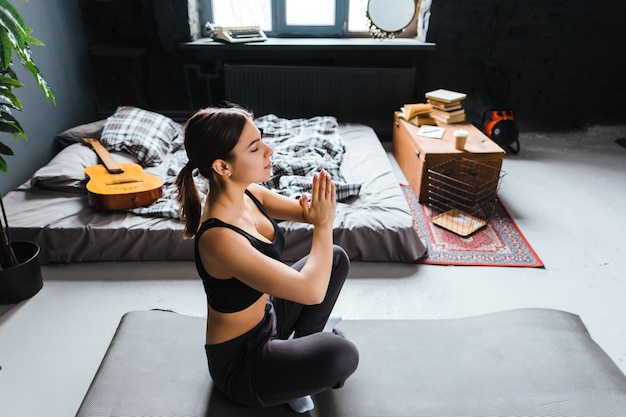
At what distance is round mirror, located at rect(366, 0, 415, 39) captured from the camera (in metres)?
3.65

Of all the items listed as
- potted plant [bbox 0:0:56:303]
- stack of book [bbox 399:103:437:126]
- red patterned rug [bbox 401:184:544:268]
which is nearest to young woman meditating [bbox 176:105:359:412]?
potted plant [bbox 0:0:56:303]

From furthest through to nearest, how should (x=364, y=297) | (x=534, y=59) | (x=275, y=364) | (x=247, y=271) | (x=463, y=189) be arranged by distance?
1. (x=534, y=59)
2. (x=463, y=189)
3. (x=364, y=297)
4. (x=275, y=364)
5. (x=247, y=271)

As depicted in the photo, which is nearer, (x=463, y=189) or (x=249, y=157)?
(x=249, y=157)

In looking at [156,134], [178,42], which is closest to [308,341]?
[156,134]

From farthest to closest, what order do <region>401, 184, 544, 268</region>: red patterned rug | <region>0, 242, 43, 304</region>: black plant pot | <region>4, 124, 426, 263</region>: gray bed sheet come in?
1. <region>401, 184, 544, 268</region>: red patterned rug
2. <region>4, 124, 426, 263</region>: gray bed sheet
3. <region>0, 242, 43, 304</region>: black plant pot

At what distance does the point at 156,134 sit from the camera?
3.03m

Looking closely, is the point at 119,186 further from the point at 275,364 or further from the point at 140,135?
the point at 275,364

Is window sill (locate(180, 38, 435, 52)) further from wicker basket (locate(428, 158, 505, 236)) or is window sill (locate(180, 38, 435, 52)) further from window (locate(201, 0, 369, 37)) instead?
wicker basket (locate(428, 158, 505, 236))

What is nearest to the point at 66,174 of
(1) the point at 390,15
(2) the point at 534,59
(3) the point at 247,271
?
(3) the point at 247,271

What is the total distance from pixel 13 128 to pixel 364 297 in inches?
62.2

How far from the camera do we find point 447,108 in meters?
3.22

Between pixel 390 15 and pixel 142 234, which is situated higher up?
pixel 390 15

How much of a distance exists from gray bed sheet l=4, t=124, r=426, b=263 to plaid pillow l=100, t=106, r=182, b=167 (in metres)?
0.59

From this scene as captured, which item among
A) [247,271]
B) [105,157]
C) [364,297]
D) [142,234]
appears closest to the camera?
[247,271]
